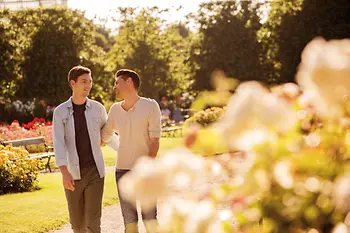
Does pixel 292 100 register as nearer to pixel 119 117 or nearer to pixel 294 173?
pixel 294 173

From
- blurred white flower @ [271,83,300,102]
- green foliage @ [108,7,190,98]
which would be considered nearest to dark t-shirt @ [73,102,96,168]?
blurred white flower @ [271,83,300,102]

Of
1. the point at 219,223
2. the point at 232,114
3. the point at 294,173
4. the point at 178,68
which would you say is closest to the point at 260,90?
the point at 232,114

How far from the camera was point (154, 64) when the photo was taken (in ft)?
148

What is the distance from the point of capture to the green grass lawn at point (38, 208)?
982cm

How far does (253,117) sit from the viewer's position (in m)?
1.96

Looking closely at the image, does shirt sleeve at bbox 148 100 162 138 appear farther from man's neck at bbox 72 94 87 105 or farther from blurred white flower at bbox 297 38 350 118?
blurred white flower at bbox 297 38 350 118

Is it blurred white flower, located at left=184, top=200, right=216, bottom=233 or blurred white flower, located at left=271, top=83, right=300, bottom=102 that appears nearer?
blurred white flower, located at left=184, top=200, right=216, bottom=233

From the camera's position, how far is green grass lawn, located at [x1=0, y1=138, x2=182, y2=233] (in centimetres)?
982

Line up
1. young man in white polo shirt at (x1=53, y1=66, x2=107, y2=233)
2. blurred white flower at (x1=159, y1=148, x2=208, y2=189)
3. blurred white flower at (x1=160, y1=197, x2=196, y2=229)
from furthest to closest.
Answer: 1. young man in white polo shirt at (x1=53, y1=66, x2=107, y2=233)
2. blurred white flower at (x1=160, y1=197, x2=196, y2=229)
3. blurred white flower at (x1=159, y1=148, x2=208, y2=189)

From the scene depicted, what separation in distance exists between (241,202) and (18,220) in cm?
850

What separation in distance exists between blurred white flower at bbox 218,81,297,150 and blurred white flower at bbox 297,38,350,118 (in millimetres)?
104

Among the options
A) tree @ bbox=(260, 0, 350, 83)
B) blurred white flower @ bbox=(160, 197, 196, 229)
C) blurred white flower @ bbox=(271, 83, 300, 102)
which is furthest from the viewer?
tree @ bbox=(260, 0, 350, 83)

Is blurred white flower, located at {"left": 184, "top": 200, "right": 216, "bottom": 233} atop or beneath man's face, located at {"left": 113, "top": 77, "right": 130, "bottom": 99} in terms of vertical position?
beneath

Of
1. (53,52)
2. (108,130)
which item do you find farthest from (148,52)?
(108,130)
